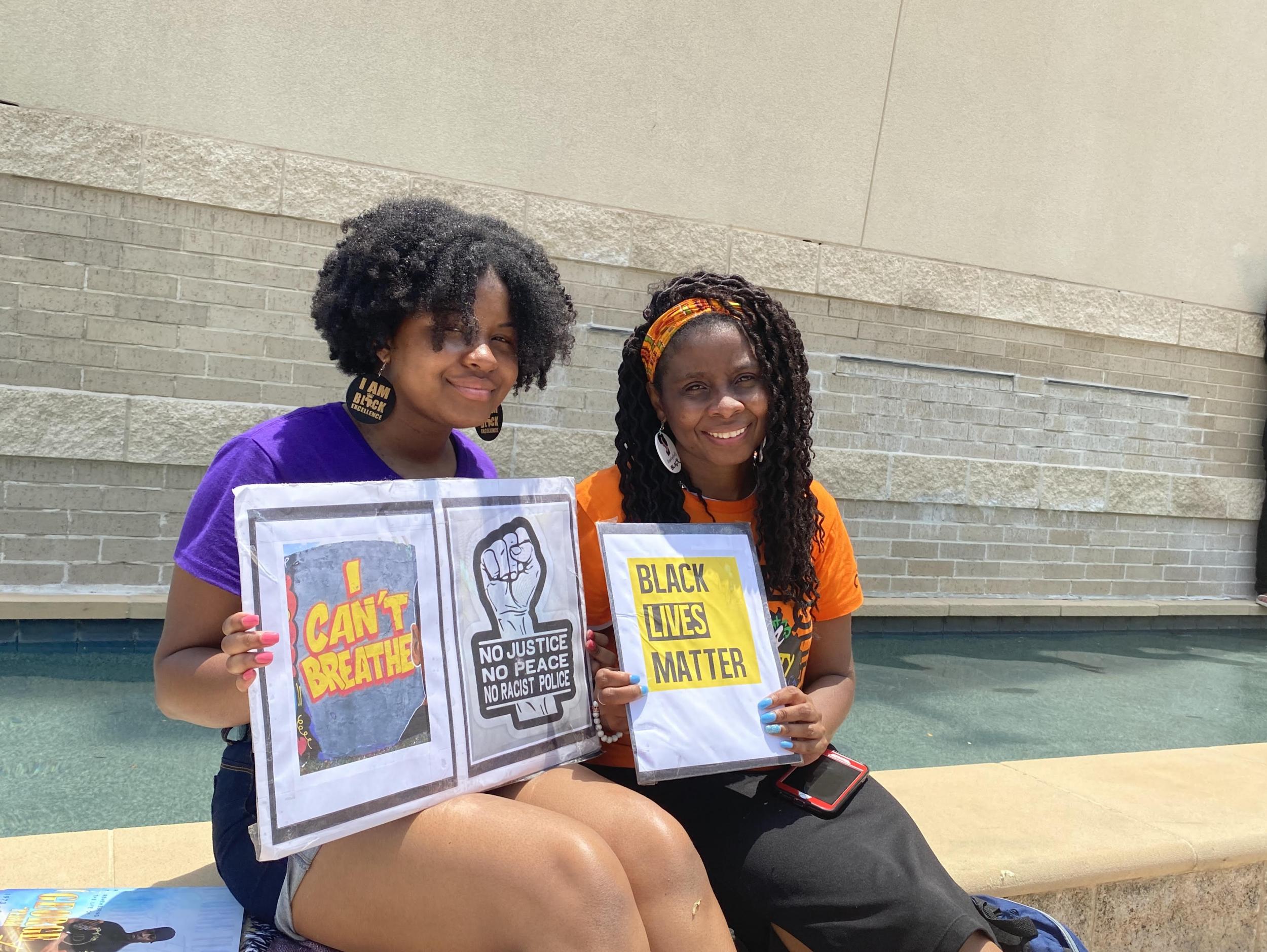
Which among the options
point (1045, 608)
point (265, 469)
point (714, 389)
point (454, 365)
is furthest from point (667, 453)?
point (1045, 608)

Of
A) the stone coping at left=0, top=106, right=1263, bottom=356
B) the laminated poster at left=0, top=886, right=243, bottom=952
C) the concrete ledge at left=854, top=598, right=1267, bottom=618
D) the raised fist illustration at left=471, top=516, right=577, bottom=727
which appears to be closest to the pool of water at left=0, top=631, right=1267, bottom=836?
the concrete ledge at left=854, top=598, right=1267, bottom=618

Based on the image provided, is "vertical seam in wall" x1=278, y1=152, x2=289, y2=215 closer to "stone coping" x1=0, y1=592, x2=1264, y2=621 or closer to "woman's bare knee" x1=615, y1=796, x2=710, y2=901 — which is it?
"stone coping" x1=0, y1=592, x2=1264, y2=621

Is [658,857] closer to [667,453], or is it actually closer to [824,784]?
[824,784]

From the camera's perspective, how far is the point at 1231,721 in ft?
17.3

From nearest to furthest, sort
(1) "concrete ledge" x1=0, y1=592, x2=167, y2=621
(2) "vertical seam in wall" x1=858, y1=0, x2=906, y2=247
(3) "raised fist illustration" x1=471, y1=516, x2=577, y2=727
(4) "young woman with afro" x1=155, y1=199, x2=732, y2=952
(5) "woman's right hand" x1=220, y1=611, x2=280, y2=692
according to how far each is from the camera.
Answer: (5) "woman's right hand" x1=220, y1=611, x2=280, y2=692 → (4) "young woman with afro" x1=155, y1=199, x2=732, y2=952 → (3) "raised fist illustration" x1=471, y1=516, x2=577, y2=727 → (1) "concrete ledge" x1=0, y1=592, x2=167, y2=621 → (2) "vertical seam in wall" x1=858, y1=0, x2=906, y2=247

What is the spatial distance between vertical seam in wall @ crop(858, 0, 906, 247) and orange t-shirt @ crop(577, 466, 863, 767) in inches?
198

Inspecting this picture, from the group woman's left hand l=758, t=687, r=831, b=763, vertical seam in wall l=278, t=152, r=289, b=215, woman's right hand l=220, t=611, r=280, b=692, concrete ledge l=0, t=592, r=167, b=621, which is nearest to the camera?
woman's right hand l=220, t=611, r=280, b=692

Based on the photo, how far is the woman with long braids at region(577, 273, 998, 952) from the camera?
5.91ft

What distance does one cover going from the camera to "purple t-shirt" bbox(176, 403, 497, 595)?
1576 millimetres

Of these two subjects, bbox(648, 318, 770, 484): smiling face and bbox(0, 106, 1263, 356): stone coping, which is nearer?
bbox(648, 318, 770, 484): smiling face

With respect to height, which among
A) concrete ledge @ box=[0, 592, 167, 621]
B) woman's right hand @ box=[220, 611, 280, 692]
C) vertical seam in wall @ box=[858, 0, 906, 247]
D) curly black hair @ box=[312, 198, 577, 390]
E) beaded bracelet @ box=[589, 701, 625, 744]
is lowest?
concrete ledge @ box=[0, 592, 167, 621]

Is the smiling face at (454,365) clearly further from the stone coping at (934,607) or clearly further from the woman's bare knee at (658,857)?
the stone coping at (934,607)

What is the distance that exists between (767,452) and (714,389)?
21 cm

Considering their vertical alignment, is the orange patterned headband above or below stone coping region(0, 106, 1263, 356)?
below
